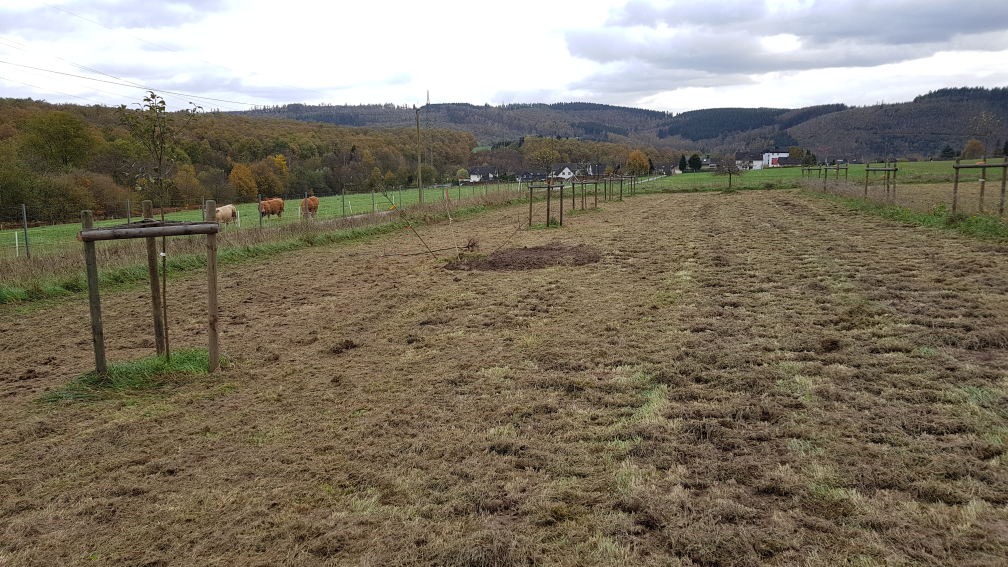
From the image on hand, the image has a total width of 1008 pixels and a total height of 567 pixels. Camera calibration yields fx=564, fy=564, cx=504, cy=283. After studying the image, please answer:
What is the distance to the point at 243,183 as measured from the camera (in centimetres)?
4612

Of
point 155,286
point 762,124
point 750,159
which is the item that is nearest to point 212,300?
point 155,286

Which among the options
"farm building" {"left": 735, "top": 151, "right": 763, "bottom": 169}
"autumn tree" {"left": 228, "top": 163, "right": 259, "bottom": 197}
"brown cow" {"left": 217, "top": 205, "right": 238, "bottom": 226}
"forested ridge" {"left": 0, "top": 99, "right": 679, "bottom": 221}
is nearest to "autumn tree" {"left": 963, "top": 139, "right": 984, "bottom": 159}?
"farm building" {"left": 735, "top": 151, "right": 763, "bottom": 169}

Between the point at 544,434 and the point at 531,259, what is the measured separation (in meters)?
8.23

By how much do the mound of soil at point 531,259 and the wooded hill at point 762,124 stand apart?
71.1 meters

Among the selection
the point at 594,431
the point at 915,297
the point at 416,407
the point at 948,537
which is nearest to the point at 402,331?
the point at 416,407

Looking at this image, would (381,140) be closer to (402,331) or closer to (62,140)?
(62,140)

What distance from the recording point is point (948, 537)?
247cm

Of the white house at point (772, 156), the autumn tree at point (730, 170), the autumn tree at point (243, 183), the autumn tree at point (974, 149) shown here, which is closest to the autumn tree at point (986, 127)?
the autumn tree at point (974, 149)

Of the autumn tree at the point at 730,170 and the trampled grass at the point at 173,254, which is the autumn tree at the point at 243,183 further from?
the autumn tree at the point at 730,170

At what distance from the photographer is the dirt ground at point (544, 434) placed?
2672mm

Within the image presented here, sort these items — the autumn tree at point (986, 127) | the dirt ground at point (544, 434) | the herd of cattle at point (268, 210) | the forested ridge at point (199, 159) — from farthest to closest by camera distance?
1. the autumn tree at point (986, 127)
2. the forested ridge at point (199, 159)
3. the herd of cattle at point (268, 210)
4. the dirt ground at point (544, 434)

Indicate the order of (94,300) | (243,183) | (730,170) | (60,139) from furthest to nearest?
1. (243,183)
2. (60,139)
3. (730,170)
4. (94,300)

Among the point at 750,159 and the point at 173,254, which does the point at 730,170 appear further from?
the point at 750,159

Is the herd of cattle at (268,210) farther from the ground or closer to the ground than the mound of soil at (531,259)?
farther from the ground
